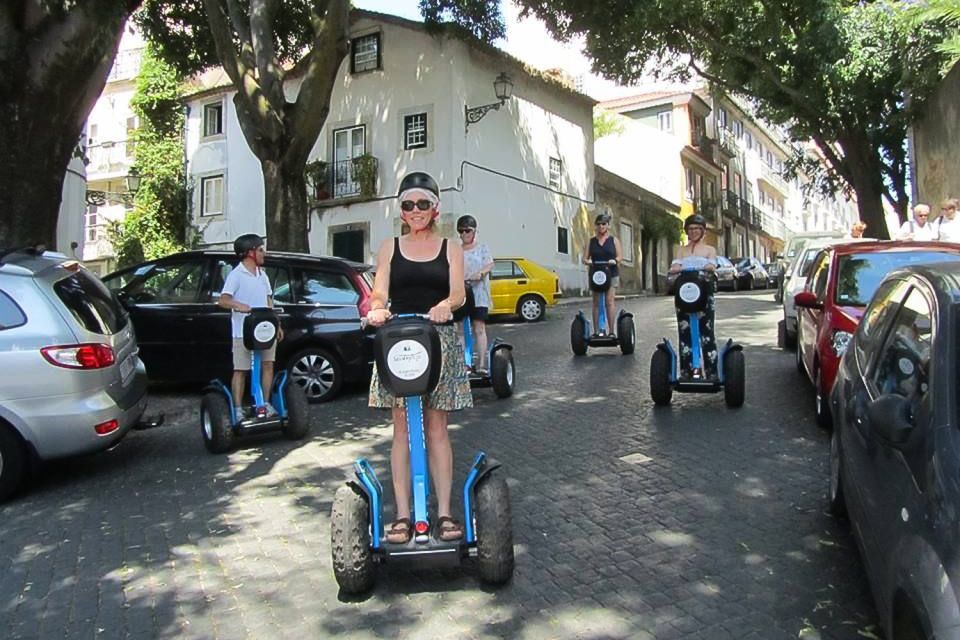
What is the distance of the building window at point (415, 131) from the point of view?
2438cm

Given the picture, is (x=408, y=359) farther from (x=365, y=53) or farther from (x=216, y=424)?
(x=365, y=53)

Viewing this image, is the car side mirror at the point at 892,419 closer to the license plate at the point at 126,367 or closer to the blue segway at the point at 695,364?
the blue segway at the point at 695,364

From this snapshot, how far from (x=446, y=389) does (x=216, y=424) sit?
11.1 ft

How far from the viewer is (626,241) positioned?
3297 centimetres

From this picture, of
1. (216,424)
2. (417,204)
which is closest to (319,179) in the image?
(216,424)

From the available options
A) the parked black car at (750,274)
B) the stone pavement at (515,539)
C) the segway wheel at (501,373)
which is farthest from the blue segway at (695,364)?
the parked black car at (750,274)

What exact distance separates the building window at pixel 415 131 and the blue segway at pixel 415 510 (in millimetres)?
21323

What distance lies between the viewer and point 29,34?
8211 millimetres

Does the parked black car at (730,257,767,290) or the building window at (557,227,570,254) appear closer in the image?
the building window at (557,227,570,254)

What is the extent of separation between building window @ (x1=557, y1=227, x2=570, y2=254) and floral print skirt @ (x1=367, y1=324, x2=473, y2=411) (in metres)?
24.3

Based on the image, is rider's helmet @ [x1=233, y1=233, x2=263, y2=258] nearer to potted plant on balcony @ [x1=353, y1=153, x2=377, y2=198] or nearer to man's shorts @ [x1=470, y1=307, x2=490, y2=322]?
man's shorts @ [x1=470, y1=307, x2=490, y2=322]

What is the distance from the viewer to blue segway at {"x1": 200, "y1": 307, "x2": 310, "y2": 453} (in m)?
6.61

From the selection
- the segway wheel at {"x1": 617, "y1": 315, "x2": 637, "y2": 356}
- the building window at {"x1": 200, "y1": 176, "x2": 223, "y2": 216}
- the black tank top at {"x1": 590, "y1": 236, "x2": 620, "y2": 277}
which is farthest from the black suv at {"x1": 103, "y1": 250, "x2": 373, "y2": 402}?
the building window at {"x1": 200, "y1": 176, "x2": 223, "y2": 216}

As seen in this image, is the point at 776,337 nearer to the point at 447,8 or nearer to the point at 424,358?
the point at 424,358
